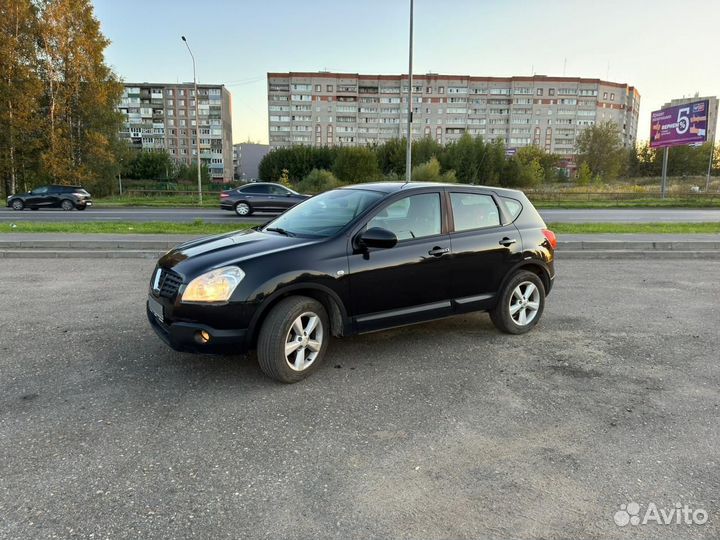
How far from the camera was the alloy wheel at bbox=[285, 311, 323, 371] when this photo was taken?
3924 millimetres

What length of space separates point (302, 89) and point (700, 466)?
11891cm

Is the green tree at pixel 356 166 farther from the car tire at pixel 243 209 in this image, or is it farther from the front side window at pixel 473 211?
the front side window at pixel 473 211

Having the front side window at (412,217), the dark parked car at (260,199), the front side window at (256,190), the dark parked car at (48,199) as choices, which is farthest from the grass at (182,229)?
the dark parked car at (48,199)

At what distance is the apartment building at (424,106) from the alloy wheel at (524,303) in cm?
11136

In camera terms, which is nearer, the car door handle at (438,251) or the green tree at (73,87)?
the car door handle at (438,251)

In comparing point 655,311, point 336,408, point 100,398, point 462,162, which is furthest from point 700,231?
point 462,162

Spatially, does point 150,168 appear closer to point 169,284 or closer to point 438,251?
point 169,284

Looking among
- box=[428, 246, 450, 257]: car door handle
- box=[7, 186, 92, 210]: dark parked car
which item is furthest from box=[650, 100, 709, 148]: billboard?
box=[428, 246, 450, 257]: car door handle

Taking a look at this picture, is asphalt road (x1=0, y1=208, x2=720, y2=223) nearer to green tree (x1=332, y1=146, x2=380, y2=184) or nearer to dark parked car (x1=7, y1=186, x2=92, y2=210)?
dark parked car (x1=7, y1=186, x2=92, y2=210)

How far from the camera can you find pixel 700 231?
14578 millimetres

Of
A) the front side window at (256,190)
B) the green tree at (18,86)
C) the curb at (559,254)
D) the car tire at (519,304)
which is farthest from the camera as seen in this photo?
the green tree at (18,86)

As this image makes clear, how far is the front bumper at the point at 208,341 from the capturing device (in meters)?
3.76

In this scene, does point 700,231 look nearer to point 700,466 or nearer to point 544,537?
point 700,466

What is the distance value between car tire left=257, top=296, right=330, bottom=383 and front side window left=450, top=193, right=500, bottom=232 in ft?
5.72
